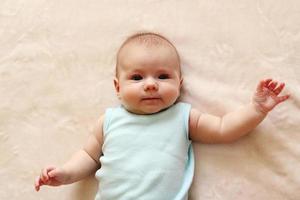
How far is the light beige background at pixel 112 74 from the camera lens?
102 centimetres

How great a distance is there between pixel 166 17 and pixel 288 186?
18.7 inches

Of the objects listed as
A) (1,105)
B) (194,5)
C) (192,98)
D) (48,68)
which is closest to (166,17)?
(194,5)

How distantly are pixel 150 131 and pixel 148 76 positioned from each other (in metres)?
0.12

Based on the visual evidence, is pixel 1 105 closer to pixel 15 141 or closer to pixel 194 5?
pixel 15 141

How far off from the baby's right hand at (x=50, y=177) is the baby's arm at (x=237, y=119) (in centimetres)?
29

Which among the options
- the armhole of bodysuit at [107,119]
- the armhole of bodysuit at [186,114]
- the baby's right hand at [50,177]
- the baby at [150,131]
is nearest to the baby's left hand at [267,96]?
the baby at [150,131]

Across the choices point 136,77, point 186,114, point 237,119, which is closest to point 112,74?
point 136,77

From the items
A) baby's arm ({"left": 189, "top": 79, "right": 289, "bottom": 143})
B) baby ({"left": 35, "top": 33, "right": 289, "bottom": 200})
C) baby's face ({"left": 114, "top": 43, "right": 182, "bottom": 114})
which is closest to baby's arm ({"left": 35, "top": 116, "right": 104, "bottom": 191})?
baby ({"left": 35, "top": 33, "right": 289, "bottom": 200})

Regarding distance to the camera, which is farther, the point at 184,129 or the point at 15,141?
the point at 15,141

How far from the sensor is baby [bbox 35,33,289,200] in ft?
3.28

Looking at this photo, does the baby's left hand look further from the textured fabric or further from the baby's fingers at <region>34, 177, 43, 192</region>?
the baby's fingers at <region>34, 177, 43, 192</region>

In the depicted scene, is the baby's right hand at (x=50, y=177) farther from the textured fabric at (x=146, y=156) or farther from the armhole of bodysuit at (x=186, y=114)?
the armhole of bodysuit at (x=186, y=114)

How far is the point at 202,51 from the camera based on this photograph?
1114 millimetres

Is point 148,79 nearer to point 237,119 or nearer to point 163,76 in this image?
point 163,76
